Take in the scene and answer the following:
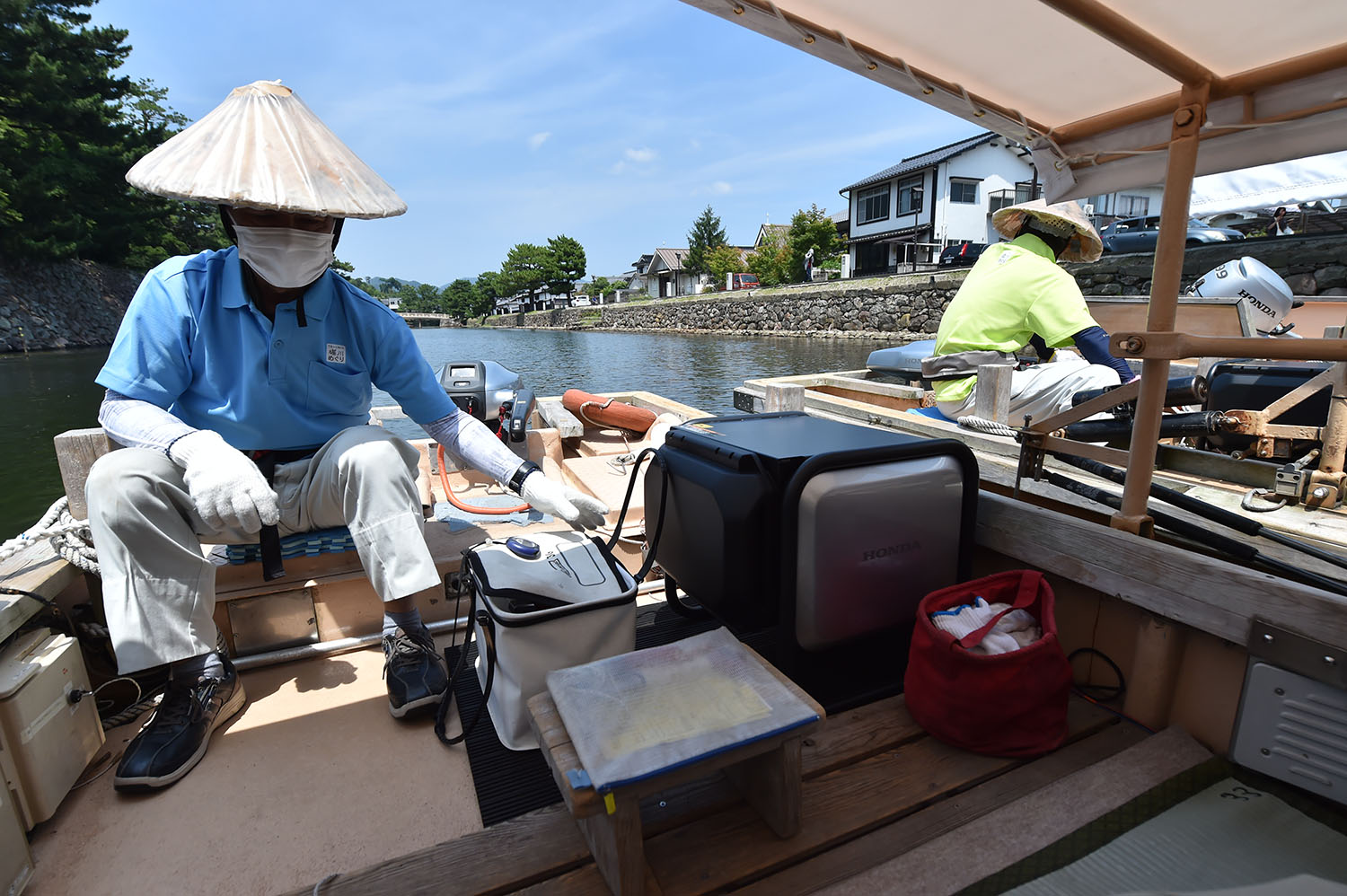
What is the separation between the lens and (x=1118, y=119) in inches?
67.0

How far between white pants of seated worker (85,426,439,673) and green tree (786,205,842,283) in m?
35.7

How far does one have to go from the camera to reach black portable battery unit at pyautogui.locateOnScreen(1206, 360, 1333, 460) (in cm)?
297

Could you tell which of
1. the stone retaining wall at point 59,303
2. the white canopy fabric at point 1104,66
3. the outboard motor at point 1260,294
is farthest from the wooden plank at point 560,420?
the stone retaining wall at point 59,303

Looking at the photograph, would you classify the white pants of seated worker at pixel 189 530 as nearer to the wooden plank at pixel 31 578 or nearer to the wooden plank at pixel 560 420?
the wooden plank at pixel 31 578

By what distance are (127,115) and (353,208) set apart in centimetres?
3461

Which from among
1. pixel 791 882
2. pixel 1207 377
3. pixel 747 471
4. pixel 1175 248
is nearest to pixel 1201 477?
pixel 1207 377

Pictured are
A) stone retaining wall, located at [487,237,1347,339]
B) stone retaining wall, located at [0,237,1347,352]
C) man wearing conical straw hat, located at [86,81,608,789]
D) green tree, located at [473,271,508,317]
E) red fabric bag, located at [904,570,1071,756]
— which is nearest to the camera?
red fabric bag, located at [904,570,1071,756]

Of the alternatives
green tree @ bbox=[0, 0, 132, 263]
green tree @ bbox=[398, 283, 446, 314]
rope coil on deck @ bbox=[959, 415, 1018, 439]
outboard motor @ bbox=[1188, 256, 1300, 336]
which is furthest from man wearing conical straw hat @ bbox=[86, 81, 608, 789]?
green tree @ bbox=[398, 283, 446, 314]

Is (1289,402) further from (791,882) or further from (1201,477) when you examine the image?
(791,882)

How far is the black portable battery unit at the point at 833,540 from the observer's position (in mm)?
1337

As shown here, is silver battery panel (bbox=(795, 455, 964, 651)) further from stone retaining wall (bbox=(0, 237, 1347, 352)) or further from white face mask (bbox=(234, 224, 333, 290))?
stone retaining wall (bbox=(0, 237, 1347, 352))

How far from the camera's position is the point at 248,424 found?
1.73 metres

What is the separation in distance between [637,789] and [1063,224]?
10.6ft

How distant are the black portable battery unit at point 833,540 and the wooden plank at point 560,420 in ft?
8.14
